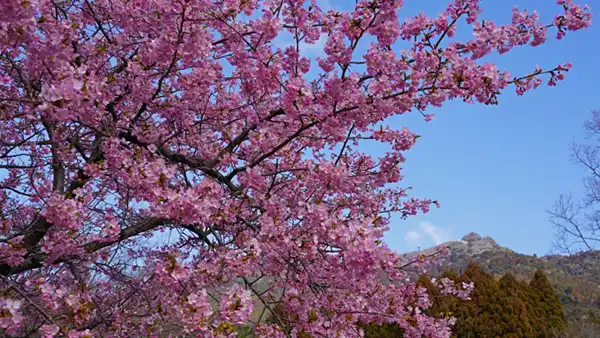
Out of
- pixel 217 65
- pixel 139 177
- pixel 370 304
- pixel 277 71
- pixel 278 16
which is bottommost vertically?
pixel 370 304

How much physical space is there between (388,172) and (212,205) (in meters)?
2.47

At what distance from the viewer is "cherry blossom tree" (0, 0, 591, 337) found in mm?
2951

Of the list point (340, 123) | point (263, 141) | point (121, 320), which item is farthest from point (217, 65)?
point (121, 320)

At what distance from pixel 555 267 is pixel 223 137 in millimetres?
29137

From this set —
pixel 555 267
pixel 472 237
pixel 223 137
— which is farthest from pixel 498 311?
pixel 472 237

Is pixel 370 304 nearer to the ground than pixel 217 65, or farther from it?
nearer to the ground

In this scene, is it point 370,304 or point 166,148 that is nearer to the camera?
point 166,148

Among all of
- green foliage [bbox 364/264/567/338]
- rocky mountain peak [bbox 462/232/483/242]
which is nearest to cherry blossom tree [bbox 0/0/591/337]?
green foliage [bbox 364/264/567/338]

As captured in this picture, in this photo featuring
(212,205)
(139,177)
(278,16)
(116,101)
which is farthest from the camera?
(116,101)

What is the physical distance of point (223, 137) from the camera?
4.89m

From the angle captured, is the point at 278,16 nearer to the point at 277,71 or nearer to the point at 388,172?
the point at 277,71

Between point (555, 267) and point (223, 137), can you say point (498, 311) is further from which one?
point (555, 267)

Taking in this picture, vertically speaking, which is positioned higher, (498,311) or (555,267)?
(555,267)

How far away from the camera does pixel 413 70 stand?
11.4 ft
